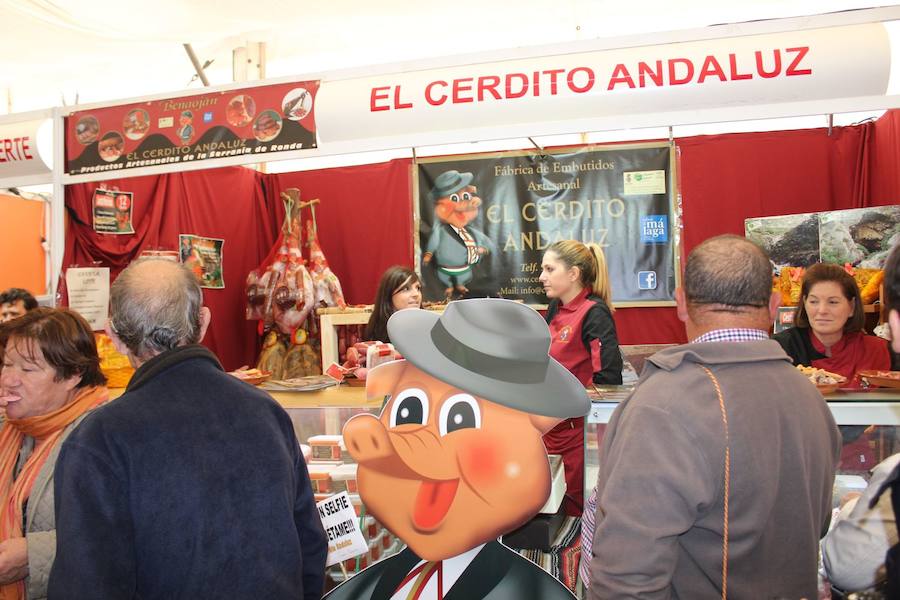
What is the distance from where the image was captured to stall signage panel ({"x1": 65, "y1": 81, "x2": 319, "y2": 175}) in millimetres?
3109

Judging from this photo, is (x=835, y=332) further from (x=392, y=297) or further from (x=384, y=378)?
(x=384, y=378)

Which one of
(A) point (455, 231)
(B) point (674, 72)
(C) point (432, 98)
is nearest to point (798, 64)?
(B) point (674, 72)

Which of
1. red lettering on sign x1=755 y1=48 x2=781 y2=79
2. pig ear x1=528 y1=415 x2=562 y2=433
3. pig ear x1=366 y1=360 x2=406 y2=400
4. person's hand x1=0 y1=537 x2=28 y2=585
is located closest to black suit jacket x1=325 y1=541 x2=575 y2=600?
pig ear x1=528 y1=415 x2=562 y2=433

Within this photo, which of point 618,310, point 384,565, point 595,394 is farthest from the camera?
point 618,310

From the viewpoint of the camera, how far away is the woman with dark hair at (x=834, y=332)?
131 inches

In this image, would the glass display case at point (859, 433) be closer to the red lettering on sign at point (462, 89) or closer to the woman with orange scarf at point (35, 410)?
the red lettering on sign at point (462, 89)

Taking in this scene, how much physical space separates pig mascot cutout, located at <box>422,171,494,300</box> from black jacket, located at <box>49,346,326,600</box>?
385 cm

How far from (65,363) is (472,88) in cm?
180

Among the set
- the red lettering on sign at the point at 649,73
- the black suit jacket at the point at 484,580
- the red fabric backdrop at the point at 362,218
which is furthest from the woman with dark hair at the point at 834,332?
the red fabric backdrop at the point at 362,218

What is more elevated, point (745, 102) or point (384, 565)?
point (745, 102)

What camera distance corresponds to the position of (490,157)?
541cm

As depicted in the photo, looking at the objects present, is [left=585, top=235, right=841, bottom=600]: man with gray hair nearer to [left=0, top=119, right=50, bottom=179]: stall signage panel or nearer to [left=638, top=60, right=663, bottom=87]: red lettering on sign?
[left=638, top=60, right=663, bottom=87]: red lettering on sign

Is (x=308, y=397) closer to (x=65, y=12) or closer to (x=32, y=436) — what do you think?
(x=32, y=436)

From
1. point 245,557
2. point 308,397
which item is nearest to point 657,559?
point 245,557
